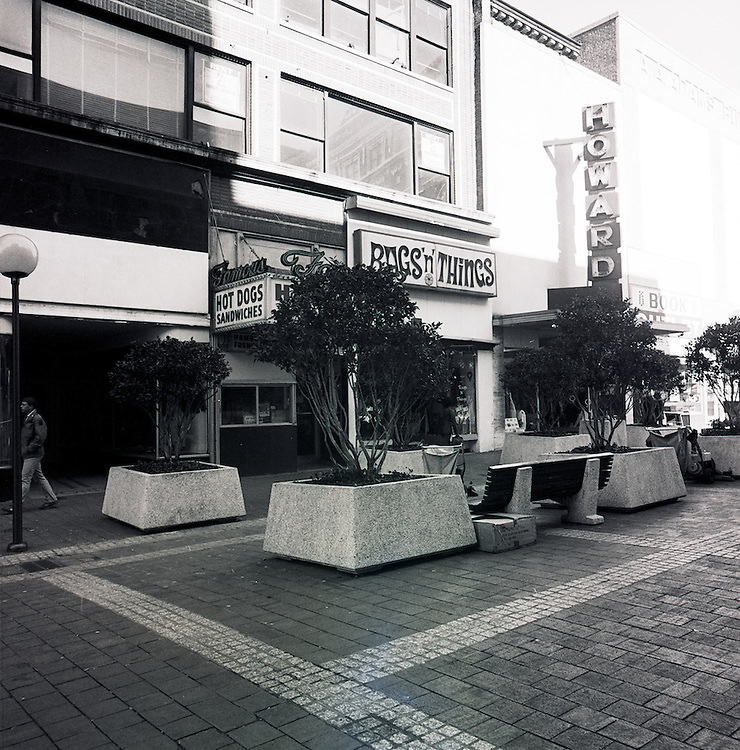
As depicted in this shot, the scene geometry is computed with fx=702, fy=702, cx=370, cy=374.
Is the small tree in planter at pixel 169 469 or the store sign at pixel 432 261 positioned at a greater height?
the store sign at pixel 432 261

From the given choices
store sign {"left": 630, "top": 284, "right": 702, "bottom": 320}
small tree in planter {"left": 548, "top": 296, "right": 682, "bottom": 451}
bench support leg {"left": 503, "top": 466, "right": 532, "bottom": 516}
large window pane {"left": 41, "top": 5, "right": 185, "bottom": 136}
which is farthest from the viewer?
store sign {"left": 630, "top": 284, "right": 702, "bottom": 320}

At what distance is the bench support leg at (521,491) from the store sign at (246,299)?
606 centimetres

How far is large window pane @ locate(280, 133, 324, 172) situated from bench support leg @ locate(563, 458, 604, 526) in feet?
38.9

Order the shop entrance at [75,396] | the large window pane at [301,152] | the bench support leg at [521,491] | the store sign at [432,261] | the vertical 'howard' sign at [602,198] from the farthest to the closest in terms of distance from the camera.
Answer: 1. the vertical 'howard' sign at [602,198]
2. the store sign at [432,261]
3. the large window pane at [301,152]
4. the shop entrance at [75,396]
5. the bench support leg at [521,491]

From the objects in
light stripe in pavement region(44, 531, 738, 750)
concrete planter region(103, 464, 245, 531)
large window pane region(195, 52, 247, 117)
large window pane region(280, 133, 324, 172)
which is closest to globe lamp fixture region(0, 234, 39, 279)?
concrete planter region(103, 464, 245, 531)

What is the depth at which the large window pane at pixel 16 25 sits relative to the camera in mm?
13383

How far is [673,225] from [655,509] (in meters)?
25.4

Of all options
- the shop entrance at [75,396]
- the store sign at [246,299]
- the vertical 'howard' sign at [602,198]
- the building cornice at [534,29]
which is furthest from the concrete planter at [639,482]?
the building cornice at [534,29]

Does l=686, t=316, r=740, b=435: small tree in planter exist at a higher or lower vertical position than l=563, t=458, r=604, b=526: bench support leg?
higher

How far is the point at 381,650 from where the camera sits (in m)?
4.63

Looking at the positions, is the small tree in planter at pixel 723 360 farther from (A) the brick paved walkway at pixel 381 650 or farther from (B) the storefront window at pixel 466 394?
(B) the storefront window at pixel 466 394

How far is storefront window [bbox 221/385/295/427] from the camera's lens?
15.9 m

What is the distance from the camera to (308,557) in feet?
23.1

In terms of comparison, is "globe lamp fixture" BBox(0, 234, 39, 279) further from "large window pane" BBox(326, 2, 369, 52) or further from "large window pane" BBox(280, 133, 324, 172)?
"large window pane" BBox(326, 2, 369, 52)
